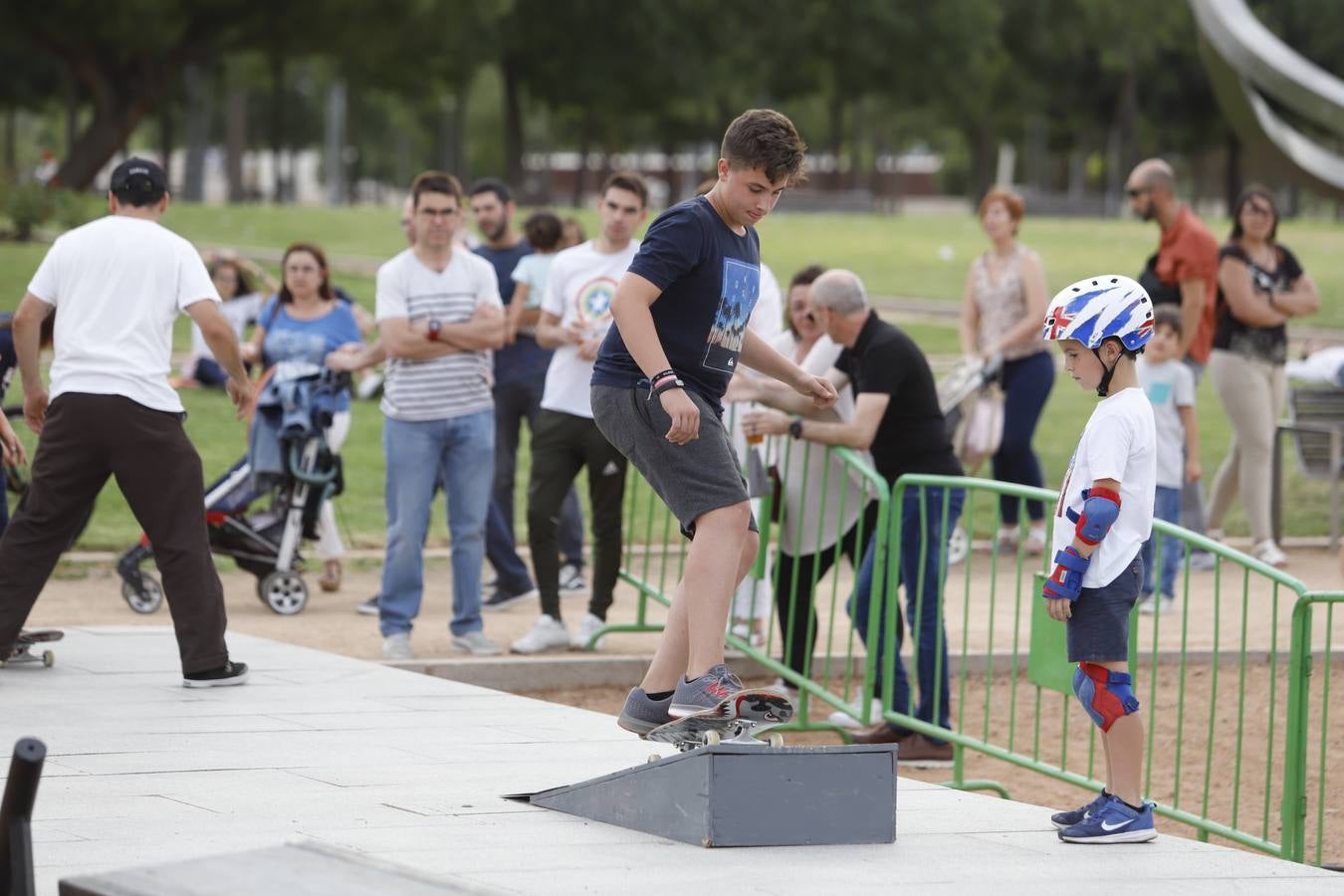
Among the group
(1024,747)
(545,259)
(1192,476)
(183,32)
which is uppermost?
(183,32)

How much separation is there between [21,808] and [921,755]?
4.76 meters

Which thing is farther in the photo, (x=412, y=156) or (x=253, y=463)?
(x=412, y=156)

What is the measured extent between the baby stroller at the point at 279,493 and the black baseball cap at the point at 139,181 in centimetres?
270

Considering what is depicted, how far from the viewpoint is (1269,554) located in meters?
11.5

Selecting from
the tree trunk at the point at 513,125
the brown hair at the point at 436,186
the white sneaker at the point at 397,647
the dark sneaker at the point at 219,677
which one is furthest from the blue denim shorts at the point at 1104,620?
the tree trunk at the point at 513,125

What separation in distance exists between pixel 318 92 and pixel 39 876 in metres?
77.8

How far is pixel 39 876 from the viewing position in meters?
4.69

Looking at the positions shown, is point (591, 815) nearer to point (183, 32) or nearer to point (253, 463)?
point (253, 463)

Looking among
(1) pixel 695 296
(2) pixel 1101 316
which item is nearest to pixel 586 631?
(1) pixel 695 296

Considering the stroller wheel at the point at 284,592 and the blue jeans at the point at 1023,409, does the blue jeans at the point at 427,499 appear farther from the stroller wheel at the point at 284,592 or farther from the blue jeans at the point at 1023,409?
the blue jeans at the point at 1023,409

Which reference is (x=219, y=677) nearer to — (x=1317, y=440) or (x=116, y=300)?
(x=116, y=300)

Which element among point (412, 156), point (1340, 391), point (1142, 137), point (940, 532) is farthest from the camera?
point (412, 156)

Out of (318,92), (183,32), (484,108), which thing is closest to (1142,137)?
(484,108)

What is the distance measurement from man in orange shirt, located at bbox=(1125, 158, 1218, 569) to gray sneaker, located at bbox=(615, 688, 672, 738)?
254 inches
